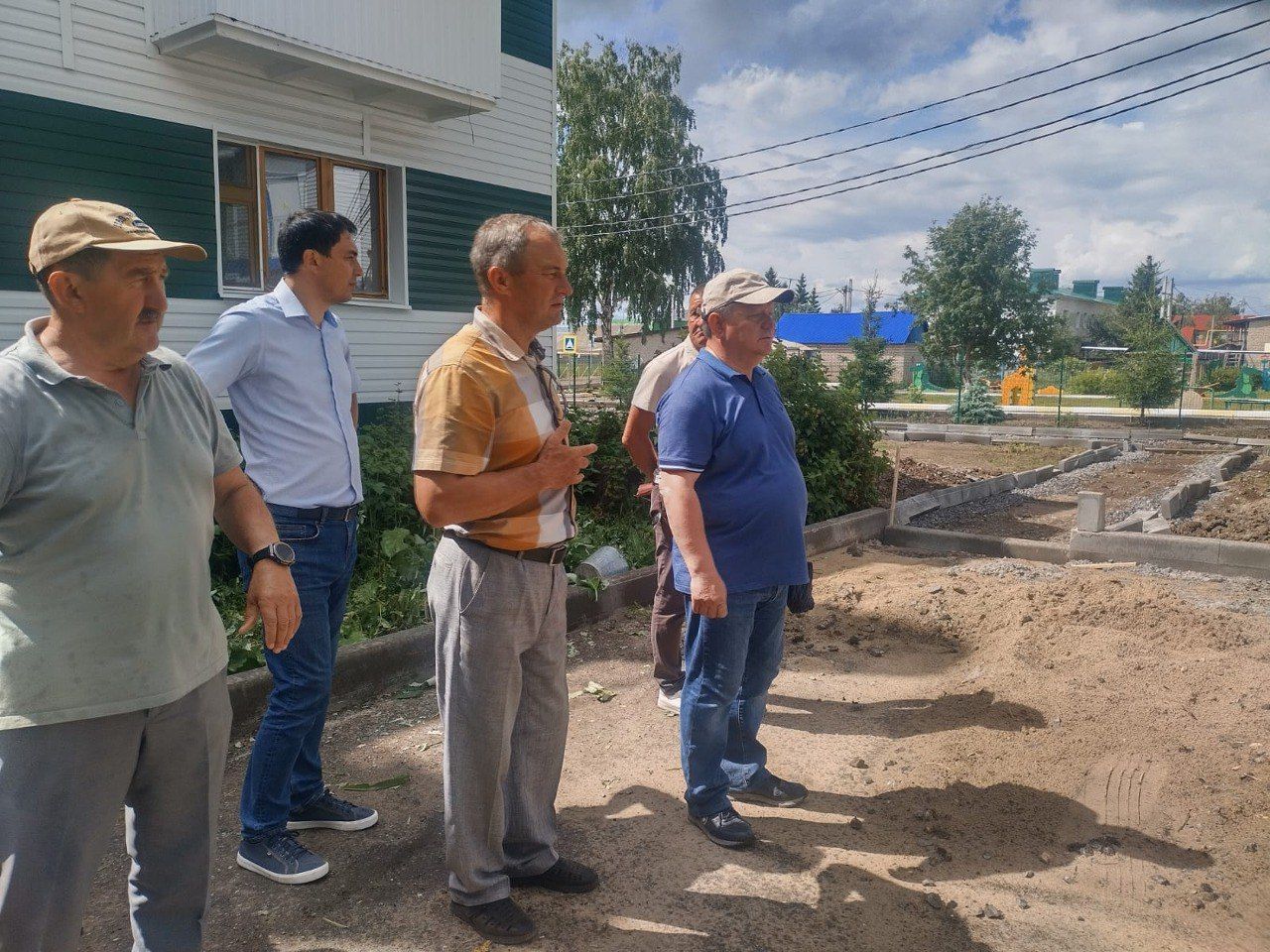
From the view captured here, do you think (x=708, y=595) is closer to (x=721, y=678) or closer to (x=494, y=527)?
(x=721, y=678)

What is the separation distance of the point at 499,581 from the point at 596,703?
8.08ft

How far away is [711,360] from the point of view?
348cm

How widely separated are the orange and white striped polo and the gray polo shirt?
68 cm

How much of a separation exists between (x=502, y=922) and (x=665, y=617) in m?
2.11

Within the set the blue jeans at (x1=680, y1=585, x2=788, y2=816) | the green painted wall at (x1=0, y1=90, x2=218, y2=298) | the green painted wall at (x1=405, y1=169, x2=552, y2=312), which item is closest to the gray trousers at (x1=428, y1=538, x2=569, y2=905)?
the blue jeans at (x1=680, y1=585, x2=788, y2=816)

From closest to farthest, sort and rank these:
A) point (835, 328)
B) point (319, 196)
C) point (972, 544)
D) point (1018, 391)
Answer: point (972, 544) → point (319, 196) → point (1018, 391) → point (835, 328)

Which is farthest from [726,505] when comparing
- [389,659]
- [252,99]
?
[252,99]

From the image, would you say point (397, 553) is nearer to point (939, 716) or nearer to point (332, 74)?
point (939, 716)

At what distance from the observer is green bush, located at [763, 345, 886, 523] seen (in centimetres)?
924

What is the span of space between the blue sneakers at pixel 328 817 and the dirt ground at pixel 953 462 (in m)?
7.76

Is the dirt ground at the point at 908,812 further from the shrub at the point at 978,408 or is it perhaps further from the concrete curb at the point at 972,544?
the shrub at the point at 978,408

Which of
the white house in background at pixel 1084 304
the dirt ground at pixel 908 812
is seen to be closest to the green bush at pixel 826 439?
the dirt ground at pixel 908 812

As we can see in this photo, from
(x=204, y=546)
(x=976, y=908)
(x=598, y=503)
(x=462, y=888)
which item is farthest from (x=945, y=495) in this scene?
(x=204, y=546)

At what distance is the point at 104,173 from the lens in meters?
7.98
